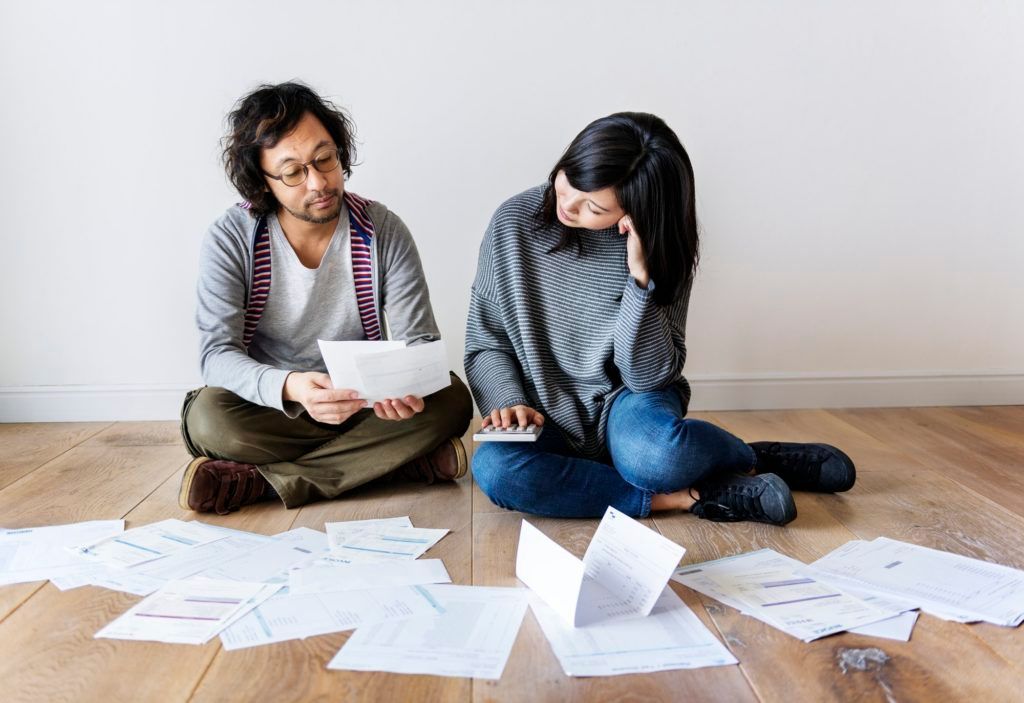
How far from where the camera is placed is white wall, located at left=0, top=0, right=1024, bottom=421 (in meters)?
2.76

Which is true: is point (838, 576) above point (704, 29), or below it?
below

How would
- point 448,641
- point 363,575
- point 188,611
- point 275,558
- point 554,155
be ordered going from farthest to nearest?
1. point 554,155
2. point 275,558
3. point 363,575
4. point 188,611
5. point 448,641

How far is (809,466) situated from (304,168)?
1.31 meters

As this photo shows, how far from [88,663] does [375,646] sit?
0.40m

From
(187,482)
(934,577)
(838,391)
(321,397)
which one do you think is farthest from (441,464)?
(838,391)

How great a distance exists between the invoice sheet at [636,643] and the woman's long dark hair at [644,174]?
2.38ft

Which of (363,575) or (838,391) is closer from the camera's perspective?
(363,575)

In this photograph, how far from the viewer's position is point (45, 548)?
5.69 feet

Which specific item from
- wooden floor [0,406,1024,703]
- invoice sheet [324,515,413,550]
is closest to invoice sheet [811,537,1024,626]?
wooden floor [0,406,1024,703]

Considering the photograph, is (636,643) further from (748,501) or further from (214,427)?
(214,427)

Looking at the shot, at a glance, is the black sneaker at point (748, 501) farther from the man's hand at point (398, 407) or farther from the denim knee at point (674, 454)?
the man's hand at point (398, 407)

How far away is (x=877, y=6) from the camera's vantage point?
2838 millimetres

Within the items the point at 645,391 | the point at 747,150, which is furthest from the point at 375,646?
the point at 747,150

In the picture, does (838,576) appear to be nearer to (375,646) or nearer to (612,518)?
(612,518)
